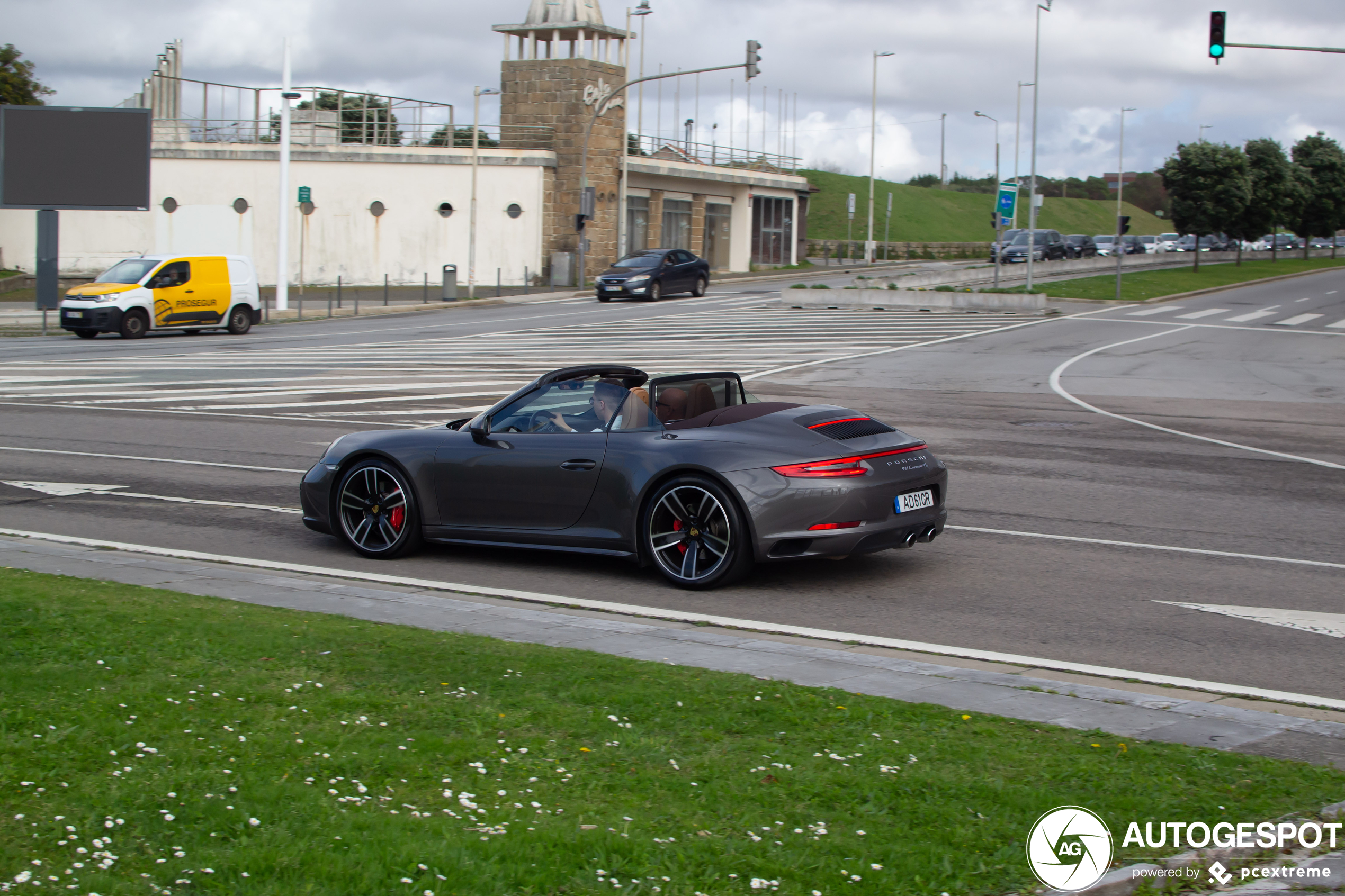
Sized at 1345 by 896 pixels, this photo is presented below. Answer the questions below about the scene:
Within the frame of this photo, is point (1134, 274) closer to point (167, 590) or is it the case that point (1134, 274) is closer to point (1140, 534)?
point (1140, 534)

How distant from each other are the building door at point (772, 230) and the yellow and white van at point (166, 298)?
37820 mm

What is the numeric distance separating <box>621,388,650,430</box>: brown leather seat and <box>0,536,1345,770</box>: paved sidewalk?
135cm

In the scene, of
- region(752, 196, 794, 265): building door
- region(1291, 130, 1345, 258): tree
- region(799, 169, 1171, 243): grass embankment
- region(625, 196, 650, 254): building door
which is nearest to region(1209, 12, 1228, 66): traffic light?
region(625, 196, 650, 254): building door

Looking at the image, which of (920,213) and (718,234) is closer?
(718,234)

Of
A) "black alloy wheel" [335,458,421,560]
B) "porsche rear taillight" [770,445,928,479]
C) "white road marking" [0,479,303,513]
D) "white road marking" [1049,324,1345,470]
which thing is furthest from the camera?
"white road marking" [1049,324,1345,470]

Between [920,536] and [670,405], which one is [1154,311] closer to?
[920,536]

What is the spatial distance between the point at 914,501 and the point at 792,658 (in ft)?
7.32

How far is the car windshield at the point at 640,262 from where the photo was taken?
43.8 meters

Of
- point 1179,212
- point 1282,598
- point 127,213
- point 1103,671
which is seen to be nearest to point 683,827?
point 1103,671

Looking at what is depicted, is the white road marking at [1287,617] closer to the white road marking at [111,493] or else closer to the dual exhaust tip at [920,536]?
the dual exhaust tip at [920,536]

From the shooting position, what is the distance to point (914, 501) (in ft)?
26.5

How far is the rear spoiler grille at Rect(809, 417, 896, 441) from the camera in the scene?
803cm

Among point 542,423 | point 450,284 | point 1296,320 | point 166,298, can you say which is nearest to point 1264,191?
point 1296,320

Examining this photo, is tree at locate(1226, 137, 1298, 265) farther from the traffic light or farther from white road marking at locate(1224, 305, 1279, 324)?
the traffic light
